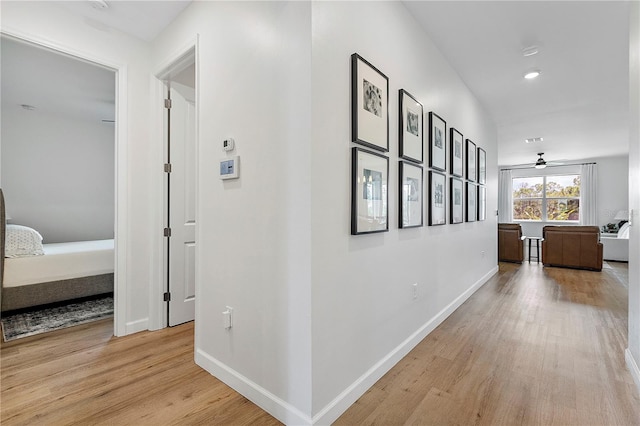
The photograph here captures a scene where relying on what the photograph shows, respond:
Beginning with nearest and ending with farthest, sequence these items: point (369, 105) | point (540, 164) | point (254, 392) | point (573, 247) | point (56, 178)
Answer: point (254, 392) < point (369, 105) < point (56, 178) < point (573, 247) < point (540, 164)

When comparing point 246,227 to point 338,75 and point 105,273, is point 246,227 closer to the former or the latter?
point 338,75

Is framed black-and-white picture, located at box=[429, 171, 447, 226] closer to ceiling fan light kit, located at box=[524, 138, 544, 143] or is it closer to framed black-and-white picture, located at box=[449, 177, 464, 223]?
framed black-and-white picture, located at box=[449, 177, 464, 223]

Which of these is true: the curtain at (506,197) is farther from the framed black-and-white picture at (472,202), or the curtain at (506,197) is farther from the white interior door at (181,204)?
the white interior door at (181,204)

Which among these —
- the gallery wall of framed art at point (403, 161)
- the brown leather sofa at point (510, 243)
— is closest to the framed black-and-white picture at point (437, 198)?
the gallery wall of framed art at point (403, 161)

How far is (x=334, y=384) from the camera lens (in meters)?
1.54

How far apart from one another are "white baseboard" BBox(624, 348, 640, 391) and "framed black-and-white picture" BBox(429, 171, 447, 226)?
4.99ft

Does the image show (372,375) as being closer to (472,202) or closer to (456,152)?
(456,152)

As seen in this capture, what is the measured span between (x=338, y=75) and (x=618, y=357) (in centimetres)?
281

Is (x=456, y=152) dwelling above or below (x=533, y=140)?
below

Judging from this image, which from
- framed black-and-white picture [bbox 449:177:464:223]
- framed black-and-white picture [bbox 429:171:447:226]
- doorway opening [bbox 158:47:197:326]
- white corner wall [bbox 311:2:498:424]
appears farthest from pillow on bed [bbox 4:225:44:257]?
framed black-and-white picture [bbox 449:177:464:223]

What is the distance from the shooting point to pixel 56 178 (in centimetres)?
452

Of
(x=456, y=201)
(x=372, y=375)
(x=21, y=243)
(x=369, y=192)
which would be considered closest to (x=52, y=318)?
(x=21, y=243)

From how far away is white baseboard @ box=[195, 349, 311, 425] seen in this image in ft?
4.78

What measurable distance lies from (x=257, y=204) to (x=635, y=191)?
2.39 m
